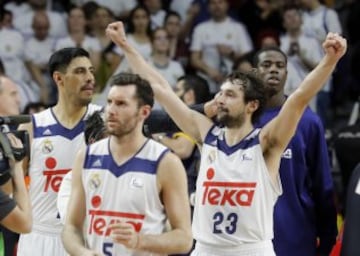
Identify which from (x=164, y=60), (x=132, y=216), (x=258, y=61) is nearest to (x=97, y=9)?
(x=164, y=60)

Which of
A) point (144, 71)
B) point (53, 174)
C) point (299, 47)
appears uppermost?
point (299, 47)

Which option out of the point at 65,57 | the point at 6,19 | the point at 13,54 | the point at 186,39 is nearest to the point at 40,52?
the point at 13,54

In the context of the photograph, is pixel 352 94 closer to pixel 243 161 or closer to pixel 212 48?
pixel 212 48

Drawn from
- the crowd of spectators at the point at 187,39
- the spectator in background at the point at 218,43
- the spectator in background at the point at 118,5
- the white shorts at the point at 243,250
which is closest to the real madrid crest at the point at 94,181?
the white shorts at the point at 243,250

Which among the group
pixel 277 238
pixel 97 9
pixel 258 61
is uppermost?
pixel 97 9

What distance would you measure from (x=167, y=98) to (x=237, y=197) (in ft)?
3.08

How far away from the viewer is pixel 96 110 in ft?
28.6

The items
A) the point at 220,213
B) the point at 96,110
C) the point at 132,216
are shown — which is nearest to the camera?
the point at 132,216

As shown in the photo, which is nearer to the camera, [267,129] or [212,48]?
[267,129]

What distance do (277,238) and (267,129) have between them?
1.33 meters

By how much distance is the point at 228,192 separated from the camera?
7.85 metres

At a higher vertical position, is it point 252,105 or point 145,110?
point 252,105

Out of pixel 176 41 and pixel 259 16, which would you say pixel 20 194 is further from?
pixel 259 16

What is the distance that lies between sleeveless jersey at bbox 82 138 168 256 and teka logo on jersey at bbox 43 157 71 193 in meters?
1.70
